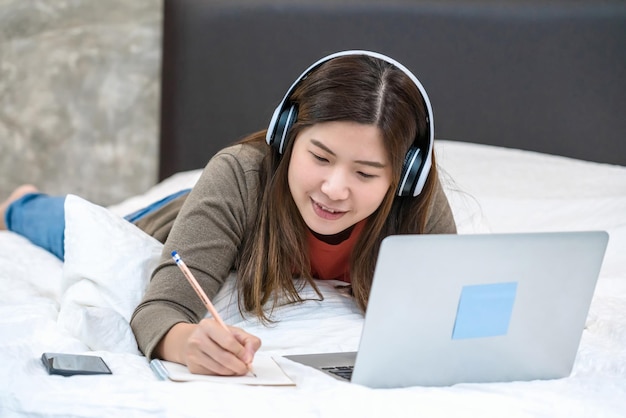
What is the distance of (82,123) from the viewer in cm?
277

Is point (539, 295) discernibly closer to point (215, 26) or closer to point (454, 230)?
point (454, 230)

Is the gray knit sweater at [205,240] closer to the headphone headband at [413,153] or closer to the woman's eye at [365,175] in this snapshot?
the headphone headband at [413,153]

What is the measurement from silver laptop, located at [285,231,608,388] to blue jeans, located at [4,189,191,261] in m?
0.84

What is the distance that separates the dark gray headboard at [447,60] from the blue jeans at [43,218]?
734 millimetres

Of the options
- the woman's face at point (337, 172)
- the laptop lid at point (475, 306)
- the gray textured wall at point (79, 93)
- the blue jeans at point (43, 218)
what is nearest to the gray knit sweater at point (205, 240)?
the woman's face at point (337, 172)

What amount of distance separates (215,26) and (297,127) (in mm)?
1375

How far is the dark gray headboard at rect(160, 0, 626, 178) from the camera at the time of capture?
240 cm

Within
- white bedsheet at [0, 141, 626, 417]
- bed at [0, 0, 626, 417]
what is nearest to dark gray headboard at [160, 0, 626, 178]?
bed at [0, 0, 626, 417]

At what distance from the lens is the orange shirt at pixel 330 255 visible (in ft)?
4.65

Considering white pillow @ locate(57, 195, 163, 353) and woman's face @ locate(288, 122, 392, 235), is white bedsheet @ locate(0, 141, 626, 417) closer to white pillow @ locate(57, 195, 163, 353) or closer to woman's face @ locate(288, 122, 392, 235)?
white pillow @ locate(57, 195, 163, 353)

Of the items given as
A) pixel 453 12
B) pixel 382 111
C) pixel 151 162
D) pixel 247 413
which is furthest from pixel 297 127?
pixel 151 162

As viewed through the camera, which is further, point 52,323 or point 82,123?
point 82,123

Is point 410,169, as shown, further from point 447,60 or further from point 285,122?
point 447,60

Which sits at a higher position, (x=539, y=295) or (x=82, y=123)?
(x=539, y=295)
